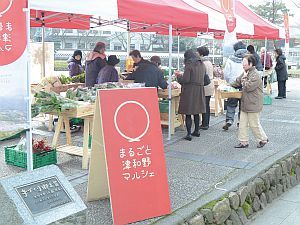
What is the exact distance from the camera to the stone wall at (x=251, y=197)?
4.62 meters

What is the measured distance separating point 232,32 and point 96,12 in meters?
3.69

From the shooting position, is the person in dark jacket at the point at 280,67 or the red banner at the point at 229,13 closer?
the red banner at the point at 229,13

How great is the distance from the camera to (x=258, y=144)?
7.39 m

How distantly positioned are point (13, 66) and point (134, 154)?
148cm

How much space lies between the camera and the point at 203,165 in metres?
6.16

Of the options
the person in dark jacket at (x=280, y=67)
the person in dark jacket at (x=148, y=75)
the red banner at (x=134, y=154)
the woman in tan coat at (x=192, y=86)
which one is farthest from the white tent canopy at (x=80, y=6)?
the person in dark jacket at (x=280, y=67)

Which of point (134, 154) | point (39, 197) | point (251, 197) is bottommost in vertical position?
point (251, 197)

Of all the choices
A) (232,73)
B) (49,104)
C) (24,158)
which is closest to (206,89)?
(232,73)

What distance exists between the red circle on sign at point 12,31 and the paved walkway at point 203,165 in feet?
5.88

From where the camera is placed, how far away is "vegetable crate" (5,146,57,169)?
225 inches

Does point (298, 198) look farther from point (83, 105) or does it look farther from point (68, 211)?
point (68, 211)

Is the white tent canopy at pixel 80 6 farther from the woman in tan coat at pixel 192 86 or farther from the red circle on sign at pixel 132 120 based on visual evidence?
the woman in tan coat at pixel 192 86

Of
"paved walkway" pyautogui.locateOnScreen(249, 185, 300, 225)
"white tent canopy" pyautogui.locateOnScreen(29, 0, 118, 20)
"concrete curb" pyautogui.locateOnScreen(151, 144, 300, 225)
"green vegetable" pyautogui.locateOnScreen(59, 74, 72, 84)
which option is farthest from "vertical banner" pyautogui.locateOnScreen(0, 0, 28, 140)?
"green vegetable" pyautogui.locateOnScreen(59, 74, 72, 84)

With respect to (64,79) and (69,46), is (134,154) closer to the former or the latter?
(64,79)
